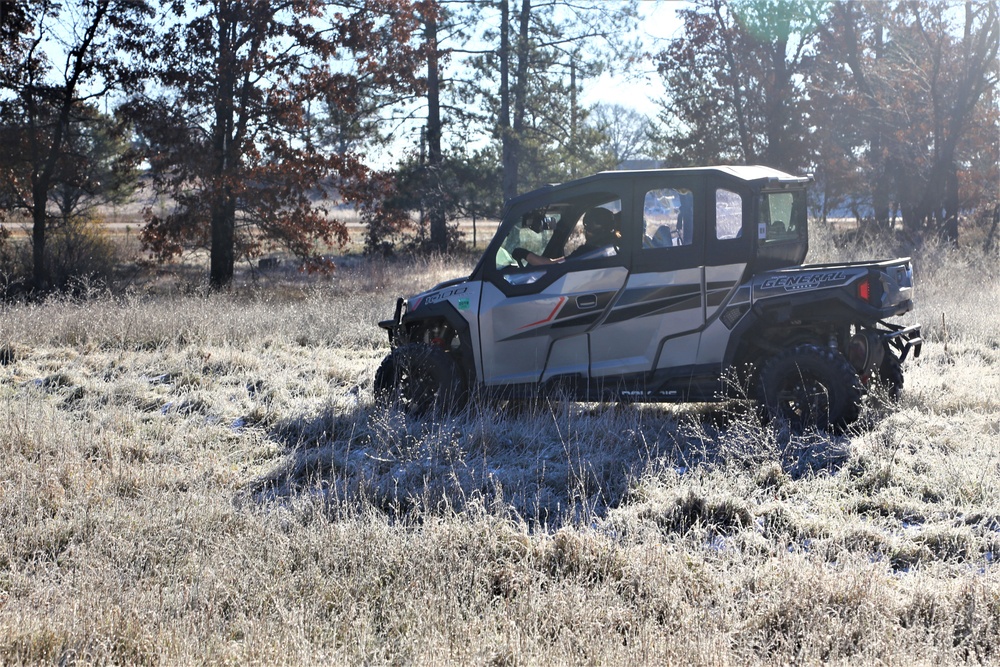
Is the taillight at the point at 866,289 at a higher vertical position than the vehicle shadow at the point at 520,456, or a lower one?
higher

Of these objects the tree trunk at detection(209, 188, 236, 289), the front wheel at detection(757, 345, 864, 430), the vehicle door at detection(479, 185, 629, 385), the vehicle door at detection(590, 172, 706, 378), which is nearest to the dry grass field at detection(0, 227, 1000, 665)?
the front wheel at detection(757, 345, 864, 430)

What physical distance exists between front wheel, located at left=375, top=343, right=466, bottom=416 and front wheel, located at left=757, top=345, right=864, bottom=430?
229cm

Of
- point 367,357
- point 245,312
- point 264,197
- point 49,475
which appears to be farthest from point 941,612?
point 264,197

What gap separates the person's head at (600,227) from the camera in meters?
7.14

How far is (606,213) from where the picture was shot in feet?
23.5

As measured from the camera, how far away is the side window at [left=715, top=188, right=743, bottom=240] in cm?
678

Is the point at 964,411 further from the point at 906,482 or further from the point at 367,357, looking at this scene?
the point at 367,357

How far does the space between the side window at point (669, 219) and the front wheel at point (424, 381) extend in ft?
5.89

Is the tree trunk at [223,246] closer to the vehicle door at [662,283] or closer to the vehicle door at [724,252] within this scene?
the vehicle door at [662,283]

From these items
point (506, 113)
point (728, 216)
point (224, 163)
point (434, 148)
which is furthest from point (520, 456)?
point (434, 148)

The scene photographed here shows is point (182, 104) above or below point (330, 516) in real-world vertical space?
above

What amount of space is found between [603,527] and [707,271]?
2.43 m

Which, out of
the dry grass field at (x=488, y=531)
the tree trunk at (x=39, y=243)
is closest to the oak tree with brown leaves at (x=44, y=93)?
the tree trunk at (x=39, y=243)

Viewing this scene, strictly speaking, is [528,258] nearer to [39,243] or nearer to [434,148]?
[39,243]
